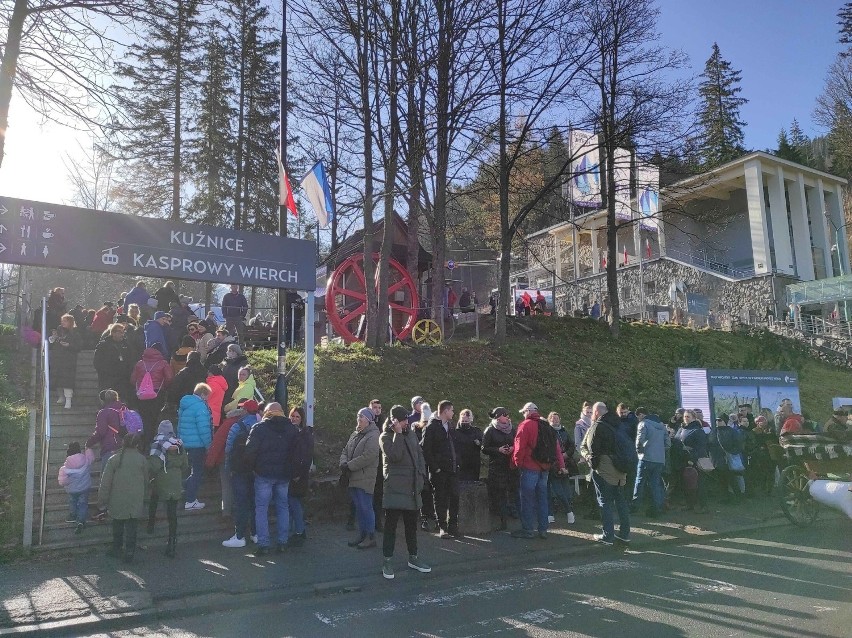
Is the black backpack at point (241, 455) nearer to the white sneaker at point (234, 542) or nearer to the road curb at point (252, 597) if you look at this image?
the white sneaker at point (234, 542)

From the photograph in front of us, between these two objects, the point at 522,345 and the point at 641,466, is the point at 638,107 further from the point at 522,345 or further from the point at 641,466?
the point at 641,466

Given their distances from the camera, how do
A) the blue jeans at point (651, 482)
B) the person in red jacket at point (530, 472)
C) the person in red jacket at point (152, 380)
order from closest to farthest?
the person in red jacket at point (530, 472), the person in red jacket at point (152, 380), the blue jeans at point (651, 482)

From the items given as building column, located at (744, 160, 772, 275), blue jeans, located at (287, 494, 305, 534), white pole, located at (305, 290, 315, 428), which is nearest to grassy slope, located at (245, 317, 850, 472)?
white pole, located at (305, 290, 315, 428)

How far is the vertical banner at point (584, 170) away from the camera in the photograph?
2241 cm

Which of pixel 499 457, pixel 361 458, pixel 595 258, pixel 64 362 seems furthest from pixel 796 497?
pixel 595 258

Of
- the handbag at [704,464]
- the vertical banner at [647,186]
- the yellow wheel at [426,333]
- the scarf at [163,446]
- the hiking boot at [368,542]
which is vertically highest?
the vertical banner at [647,186]

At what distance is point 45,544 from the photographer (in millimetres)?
8250

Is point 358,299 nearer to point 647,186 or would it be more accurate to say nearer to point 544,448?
point 647,186

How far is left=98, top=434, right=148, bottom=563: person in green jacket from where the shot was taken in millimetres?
7785

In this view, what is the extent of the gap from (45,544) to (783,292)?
3913 centimetres

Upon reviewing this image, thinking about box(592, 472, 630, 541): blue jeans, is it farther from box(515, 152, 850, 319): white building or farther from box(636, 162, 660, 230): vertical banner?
box(515, 152, 850, 319): white building

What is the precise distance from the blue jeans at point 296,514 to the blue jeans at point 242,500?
0.51 meters

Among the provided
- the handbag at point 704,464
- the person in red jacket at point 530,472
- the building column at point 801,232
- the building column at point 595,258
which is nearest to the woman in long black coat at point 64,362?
the person in red jacket at point 530,472

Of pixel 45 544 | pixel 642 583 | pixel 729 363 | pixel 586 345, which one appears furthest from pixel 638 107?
pixel 45 544
